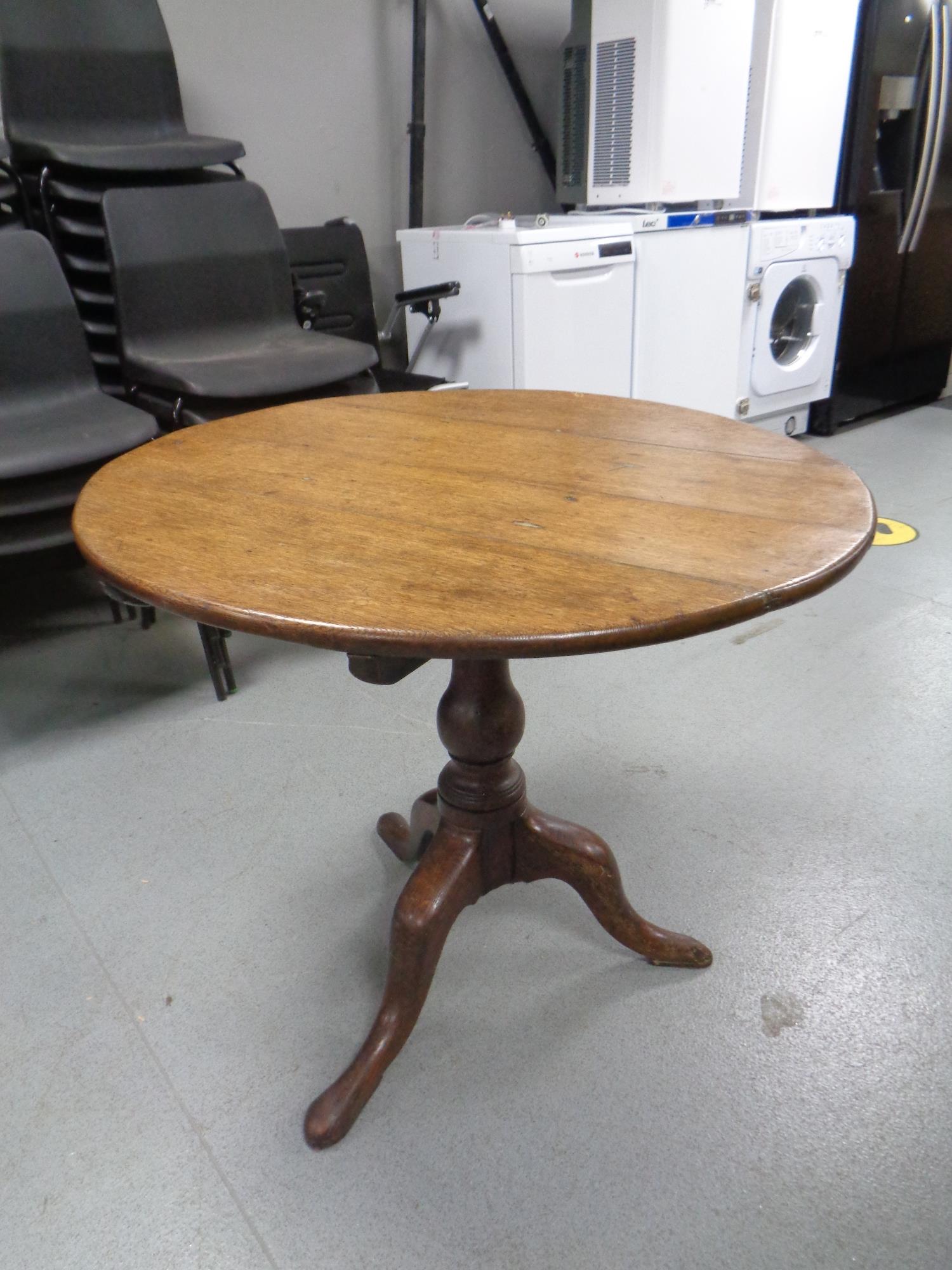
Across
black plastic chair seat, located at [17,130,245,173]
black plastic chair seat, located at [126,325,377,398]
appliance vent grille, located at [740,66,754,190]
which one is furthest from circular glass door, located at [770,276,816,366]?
black plastic chair seat, located at [17,130,245,173]

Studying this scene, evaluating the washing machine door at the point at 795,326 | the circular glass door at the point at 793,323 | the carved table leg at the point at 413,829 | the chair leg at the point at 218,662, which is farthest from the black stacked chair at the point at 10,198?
the circular glass door at the point at 793,323

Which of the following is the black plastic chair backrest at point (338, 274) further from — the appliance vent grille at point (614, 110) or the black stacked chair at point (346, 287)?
the appliance vent grille at point (614, 110)

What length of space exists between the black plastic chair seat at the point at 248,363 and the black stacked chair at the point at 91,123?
237 mm

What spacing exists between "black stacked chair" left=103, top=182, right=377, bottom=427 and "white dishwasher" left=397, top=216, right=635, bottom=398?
0.53 m

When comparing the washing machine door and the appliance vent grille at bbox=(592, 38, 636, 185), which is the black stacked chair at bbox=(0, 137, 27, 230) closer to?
the appliance vent grille at bbox=(592, 38, 636, 185)

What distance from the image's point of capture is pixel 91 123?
2.00m

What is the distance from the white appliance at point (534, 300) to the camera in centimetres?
230

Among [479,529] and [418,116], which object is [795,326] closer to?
[418,116]

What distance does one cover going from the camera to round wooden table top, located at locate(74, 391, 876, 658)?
600 mm

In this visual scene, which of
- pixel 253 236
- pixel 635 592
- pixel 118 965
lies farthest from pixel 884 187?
pixel 118 965

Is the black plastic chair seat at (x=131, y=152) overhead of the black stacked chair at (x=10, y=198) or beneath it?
overhead

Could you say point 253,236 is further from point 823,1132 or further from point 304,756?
point 823,1132

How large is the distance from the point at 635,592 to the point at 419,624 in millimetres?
159

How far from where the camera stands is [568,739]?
160 centimetres
